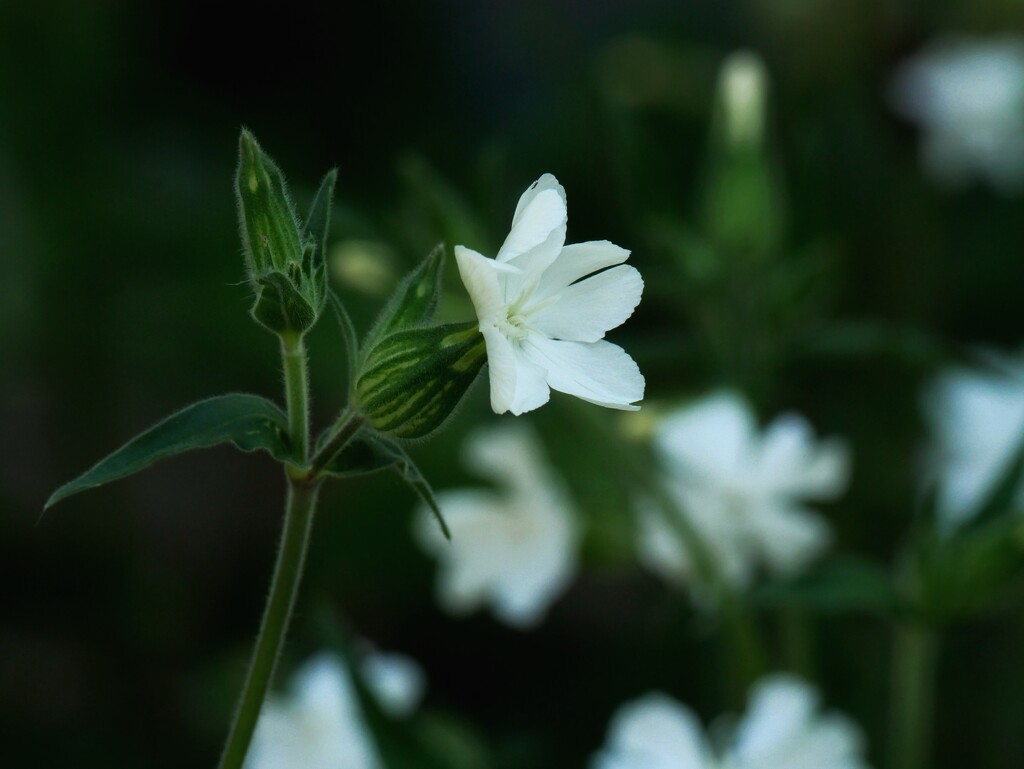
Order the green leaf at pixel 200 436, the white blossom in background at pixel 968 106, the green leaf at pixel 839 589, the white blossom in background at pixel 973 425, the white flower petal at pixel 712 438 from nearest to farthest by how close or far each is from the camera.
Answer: the green leaf at pixel 200 436 < the green leaf at pixel 839 589 < the white flower petal at pixel 712 438 < the white blossom in background at pixel 973 425 < the white blossom in background at pixel 968 106

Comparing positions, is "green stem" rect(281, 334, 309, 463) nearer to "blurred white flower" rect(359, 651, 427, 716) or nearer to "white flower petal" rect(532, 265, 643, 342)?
"white flower petal" rect(532, 265, 643, 342)

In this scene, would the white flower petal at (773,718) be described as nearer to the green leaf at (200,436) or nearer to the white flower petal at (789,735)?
the white flower petal at (789,735)

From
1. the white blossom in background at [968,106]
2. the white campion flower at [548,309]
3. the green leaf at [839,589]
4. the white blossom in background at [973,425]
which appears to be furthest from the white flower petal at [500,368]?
the white blossom in background at [968,106]

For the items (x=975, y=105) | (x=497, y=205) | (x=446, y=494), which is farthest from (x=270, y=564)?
(x=975, y=105)

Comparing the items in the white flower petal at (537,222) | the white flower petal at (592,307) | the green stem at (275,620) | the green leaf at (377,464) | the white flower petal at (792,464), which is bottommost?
the green stem at (275,620)

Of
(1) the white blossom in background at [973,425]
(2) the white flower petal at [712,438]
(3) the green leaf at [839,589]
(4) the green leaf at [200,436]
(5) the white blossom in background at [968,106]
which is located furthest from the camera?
(5) the white blossom in background at [968,106]

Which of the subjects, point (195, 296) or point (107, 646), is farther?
point (195, 296)

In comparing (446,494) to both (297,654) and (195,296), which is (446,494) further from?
(195,296)
